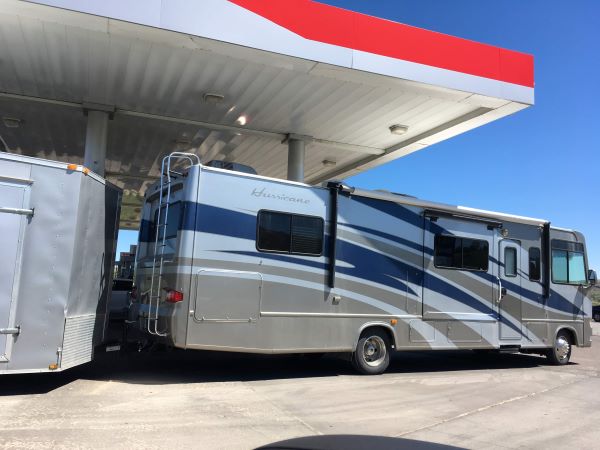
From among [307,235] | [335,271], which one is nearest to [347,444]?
[307,235]

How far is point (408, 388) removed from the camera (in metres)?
8.31

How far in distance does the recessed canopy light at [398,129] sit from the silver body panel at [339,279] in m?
3.13

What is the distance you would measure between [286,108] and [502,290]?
5.95 metres

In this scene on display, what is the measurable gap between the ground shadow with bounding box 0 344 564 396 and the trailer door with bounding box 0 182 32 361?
91 cm

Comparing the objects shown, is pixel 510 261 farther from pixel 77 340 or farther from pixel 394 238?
pixel 77 340

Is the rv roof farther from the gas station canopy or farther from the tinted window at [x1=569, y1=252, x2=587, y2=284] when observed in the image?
the gas station canopy

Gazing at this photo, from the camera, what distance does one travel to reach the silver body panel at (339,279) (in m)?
7.74

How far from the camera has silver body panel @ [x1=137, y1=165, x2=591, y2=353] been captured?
25.4 feet

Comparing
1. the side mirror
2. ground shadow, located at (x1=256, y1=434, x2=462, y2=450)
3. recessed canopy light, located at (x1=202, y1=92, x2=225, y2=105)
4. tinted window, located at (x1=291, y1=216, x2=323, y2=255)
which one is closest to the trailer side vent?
tinted window, located at (x1=291, y1=216, x2=323, y2=255)

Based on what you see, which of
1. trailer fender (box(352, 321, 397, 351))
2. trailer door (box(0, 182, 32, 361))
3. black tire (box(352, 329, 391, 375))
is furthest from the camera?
black tire (box(352, 329, 391, 375))

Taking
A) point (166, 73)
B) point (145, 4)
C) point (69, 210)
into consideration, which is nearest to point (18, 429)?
point (69, 210)

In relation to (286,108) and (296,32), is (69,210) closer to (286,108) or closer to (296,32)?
(296,32)

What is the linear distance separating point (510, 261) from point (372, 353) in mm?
3817

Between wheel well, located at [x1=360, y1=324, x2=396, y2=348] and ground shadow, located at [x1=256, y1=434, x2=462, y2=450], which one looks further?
wheel well, located at [x1=360, y1=324, x2=396, y2=348]
